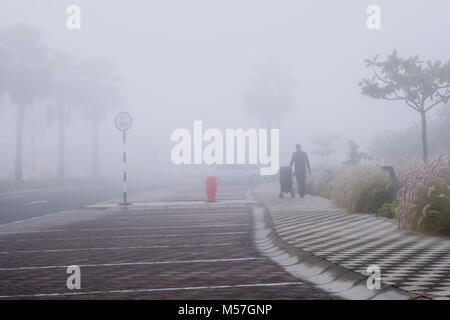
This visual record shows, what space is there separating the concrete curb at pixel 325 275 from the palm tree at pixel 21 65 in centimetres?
3929

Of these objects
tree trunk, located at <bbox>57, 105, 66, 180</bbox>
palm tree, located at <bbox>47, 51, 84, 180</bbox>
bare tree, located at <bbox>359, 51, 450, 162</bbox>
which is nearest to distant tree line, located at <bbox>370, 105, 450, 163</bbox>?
bare tree, located at <bbox>359, 51, 450, 162</bbox>

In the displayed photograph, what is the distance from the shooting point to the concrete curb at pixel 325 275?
16.6ft

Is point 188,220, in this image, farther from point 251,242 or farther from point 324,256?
point 324,256

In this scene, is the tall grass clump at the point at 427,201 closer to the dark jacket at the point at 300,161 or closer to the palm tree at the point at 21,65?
the dark jacket at the point at 300,161

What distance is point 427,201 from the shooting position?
898 cm

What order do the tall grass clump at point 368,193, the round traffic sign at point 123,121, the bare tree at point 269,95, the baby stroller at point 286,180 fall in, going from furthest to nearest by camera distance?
the bare tree at point 269,95, the baby stroller at point 286,180, the round traffic sign at point 123,121, the tall grass clump at point 368,193

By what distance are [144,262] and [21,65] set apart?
137 ft

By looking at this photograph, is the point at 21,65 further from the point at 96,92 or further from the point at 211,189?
the point at 211,189

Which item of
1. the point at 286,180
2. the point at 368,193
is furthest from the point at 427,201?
the point at 286,180

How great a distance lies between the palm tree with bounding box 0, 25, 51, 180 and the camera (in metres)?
45.2

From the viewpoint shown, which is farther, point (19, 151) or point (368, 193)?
point (19, 151)

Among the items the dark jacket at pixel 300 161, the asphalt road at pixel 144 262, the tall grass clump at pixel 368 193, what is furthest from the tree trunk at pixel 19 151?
the tall grass clump at pixel 368 193

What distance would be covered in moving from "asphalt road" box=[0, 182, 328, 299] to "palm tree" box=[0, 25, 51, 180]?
3413cm

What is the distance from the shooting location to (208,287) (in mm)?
5836
